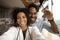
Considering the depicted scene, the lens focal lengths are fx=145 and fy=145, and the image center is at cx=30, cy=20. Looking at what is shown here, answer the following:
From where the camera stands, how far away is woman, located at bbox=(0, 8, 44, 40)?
2.86 ft

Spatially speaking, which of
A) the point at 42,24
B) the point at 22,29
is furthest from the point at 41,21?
the point at 22,29

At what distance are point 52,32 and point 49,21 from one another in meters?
0.07

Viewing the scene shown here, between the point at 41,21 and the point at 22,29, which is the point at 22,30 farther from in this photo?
the point at 41,21

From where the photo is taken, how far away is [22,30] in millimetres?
Answer: 889

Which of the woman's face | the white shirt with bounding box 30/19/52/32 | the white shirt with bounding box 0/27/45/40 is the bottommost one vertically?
the white shirt with bounding box 0/27/45/40

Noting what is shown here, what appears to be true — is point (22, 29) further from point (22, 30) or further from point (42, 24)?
point (42, 24)

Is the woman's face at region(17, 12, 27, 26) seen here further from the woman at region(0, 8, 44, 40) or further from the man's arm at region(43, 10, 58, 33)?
the man's arm at region(43, 10, 58, 33)

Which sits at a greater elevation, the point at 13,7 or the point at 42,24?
the point at 13,7

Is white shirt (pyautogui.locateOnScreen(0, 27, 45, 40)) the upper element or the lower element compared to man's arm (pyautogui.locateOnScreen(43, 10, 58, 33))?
lower

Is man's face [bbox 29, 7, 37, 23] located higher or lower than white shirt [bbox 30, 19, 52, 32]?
higher

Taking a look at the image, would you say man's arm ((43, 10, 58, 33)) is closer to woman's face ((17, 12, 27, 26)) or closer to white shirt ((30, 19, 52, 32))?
white shirt ((30, 19, 52, 32))

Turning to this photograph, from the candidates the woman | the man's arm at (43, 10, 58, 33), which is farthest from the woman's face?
the man's arm at (43, 10, 58, 33)

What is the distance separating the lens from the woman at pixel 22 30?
872mm

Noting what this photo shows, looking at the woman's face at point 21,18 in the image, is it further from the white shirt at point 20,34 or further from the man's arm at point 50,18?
the man's arm at point 50,18
